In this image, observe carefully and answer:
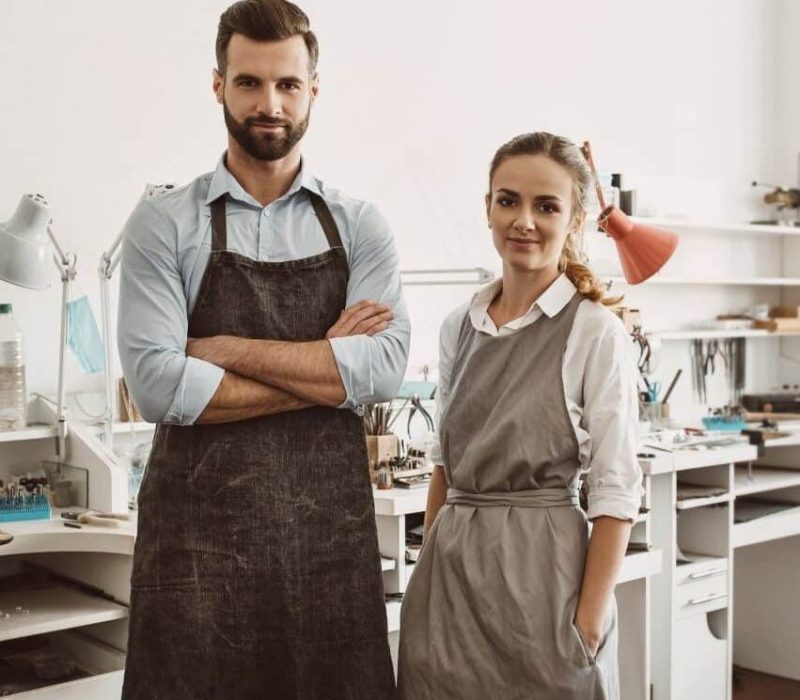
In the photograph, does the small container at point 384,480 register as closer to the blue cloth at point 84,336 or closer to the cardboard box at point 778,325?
the blue cloth at point 84,336

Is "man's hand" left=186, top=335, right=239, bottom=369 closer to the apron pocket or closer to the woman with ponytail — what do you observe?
the woman with ponytail

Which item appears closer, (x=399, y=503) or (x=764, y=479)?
(x=399, y=503)

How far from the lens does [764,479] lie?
443cm

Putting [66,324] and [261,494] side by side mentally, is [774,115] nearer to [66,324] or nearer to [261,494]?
Result: [66,324]

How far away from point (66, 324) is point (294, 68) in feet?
4.90

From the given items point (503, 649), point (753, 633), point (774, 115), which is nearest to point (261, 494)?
point (503, 649)

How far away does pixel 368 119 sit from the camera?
399 centimetres

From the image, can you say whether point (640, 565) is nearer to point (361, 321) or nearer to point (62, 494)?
point (62, 494)

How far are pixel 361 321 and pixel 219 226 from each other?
11.4 inches

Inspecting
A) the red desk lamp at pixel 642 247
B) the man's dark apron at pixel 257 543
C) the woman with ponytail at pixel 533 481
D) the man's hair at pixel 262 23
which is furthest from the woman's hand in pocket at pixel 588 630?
the red desk lamp at pixel 642 247

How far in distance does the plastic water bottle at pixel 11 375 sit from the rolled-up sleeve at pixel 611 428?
1.69 m

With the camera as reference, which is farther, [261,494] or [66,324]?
[66,324]

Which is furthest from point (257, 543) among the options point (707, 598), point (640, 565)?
point (707, 598)

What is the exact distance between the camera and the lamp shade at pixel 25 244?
2570 mm
